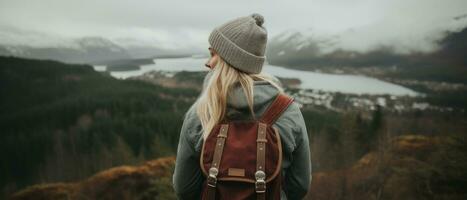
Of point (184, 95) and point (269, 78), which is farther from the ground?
point (269, 78)

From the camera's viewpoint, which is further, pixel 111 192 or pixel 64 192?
pixel 64 192

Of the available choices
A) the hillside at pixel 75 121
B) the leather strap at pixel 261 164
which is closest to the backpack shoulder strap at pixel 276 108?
the leather strap at pixel 261 164

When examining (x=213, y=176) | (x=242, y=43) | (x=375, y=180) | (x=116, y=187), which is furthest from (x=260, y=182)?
(x=116, y=187)

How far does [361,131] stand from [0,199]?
3619 cm

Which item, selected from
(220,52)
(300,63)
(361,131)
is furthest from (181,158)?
(300,63)

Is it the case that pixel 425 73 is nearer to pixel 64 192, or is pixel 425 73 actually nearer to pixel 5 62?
pixel 64 192

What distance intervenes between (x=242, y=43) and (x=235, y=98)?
1.04 feet

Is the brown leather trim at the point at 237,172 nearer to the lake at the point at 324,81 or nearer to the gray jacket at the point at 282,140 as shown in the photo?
the gray jacket at the point at 282,140

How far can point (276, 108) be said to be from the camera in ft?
6.07

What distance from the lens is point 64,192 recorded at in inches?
1080

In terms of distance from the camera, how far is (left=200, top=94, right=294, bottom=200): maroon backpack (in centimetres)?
174

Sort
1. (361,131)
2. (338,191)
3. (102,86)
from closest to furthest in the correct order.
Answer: (338,191)
(361,131)
(102,86)

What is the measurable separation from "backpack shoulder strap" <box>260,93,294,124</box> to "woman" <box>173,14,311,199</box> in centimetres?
3

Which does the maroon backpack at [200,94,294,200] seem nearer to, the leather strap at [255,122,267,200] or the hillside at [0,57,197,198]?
the leather strap at [255,122,267,200]
